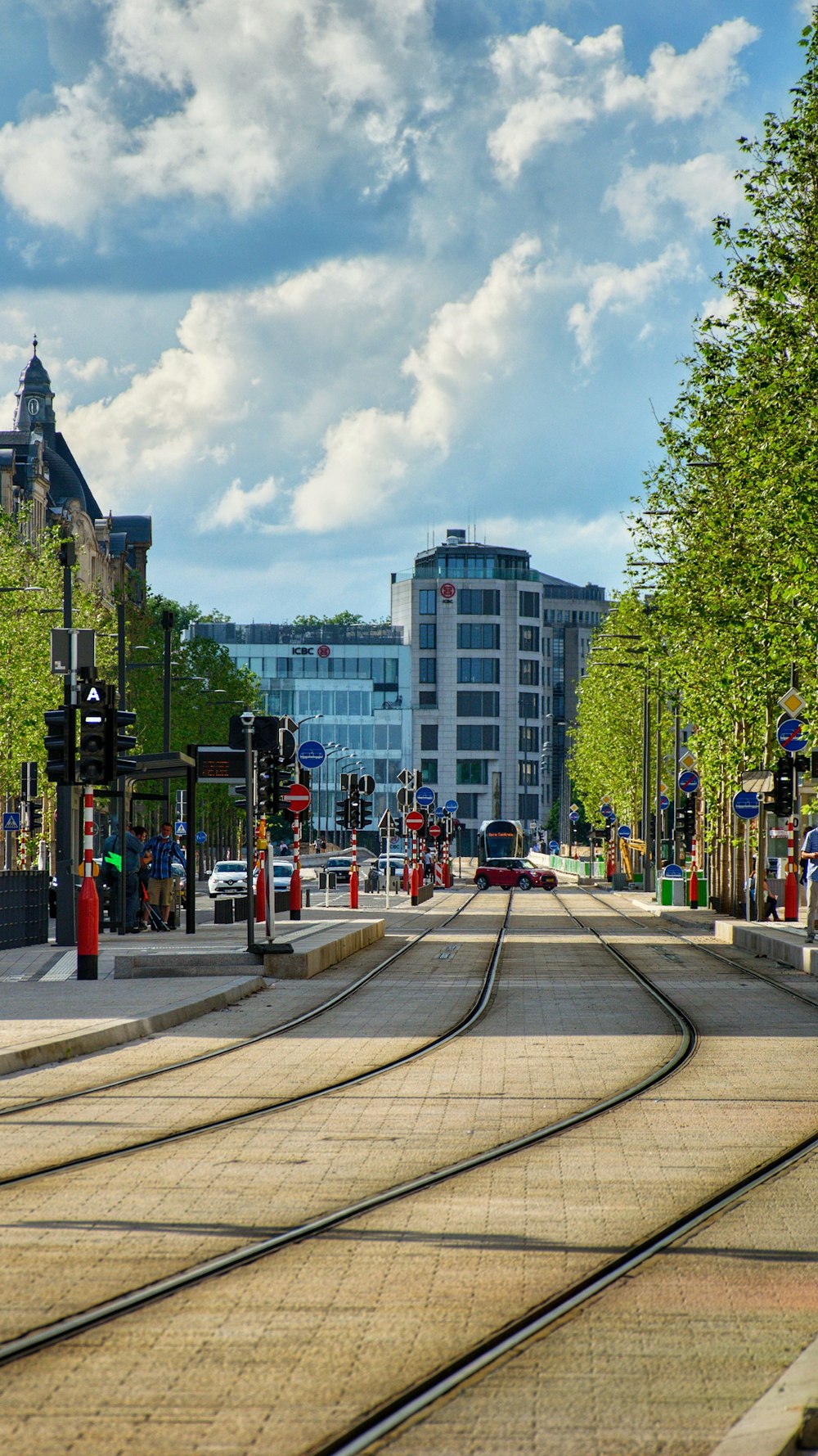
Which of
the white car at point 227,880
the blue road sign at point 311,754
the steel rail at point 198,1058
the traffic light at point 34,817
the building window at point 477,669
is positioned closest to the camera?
the steel rail at point 198,1058

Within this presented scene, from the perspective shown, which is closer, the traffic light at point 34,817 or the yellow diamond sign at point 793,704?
the yellow diamond sign at point 793,704

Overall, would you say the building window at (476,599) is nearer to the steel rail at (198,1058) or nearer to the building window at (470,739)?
the building window at (470,739)

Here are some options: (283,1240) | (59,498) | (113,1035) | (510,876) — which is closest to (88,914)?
(113,1035)

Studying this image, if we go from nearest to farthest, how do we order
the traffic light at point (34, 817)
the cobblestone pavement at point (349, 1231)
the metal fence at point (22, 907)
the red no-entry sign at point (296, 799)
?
the cobblestone pavement at point (349, 1231) → the metal fence at point (22, 907) → the red no-entry sign at point (296, 799) → the traffic light at point (34, 817)

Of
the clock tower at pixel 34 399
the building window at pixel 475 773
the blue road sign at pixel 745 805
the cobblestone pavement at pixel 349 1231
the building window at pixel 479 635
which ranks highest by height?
the clock tower at pixel 34 399

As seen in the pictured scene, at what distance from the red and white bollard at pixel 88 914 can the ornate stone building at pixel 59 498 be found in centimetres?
6077

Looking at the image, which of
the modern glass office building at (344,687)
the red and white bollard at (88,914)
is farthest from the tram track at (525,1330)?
the modern glass office building at (344,687)

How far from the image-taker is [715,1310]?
6531 mm

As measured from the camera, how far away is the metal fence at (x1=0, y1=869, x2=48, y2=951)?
2777cm

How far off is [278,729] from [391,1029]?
15.2 metres

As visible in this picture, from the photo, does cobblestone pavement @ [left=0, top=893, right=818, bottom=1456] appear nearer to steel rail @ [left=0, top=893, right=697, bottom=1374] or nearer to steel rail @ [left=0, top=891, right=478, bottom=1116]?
steel rail @ [left=0, top=893, right=697, bottom=1374]

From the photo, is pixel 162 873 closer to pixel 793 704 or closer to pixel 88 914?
pixel 793 704

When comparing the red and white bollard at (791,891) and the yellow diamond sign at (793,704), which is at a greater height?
the yellow diamond sign at (793,704)

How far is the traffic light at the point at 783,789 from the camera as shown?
105ft
